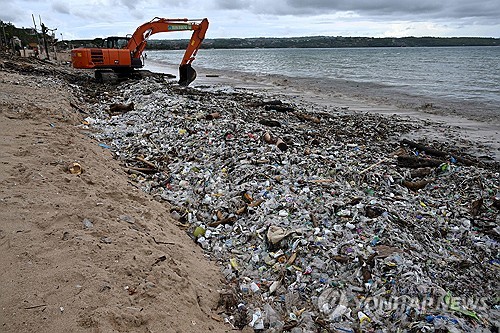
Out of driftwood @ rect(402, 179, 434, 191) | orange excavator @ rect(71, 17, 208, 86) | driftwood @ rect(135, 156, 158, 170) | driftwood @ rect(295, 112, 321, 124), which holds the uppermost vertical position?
orange excavator @ rect(71, 17, 208, 86)

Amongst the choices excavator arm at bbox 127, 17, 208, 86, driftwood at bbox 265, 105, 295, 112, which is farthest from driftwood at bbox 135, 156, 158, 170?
excavator arm at bbox 127, 17, 208, 86

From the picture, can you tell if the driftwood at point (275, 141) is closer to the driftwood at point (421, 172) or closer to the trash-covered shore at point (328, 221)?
the trash-covered shore at point (328, 221)

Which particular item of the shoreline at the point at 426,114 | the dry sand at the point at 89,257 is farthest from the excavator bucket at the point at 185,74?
the dry sand at the point at 89,257

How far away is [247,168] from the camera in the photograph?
6.39m

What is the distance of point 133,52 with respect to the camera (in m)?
17.3

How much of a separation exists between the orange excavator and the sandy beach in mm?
8292

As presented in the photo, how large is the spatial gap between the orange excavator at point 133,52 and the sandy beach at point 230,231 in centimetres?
829

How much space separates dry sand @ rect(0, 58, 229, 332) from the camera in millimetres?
2652

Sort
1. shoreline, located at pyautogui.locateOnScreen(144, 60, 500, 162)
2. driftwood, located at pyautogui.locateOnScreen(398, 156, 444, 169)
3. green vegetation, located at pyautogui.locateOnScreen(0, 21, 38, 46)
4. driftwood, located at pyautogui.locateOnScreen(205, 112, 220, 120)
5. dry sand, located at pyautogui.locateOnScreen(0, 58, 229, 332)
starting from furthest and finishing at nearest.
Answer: green vegetation, located at pyautogui.locateOnScreen(0, 21, 38, 46), shoreline, located at pyautogui.locateOnScreen(144, 60, 500, 162), driftwood, located at pyautogui.locateOnScreen(205, 112, 220, 120), driftwood, located at pyautogui.locateOnScreen(398, 156, 444, 169), dry sand, located at pyautogui.locateOnScreen(0, 58, 229, 332)

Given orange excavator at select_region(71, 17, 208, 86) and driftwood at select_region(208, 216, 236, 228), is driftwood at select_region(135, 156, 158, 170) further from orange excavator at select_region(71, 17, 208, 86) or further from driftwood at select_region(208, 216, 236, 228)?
orange excavator at select_region(71, 17, 208, 86)

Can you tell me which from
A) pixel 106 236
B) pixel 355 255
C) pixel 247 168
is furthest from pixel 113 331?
pixel 247 168

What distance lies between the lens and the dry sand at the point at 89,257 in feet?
8.70

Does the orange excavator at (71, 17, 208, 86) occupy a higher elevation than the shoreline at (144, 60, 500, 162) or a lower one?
higher

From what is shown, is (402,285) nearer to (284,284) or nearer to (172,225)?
(284,284)
